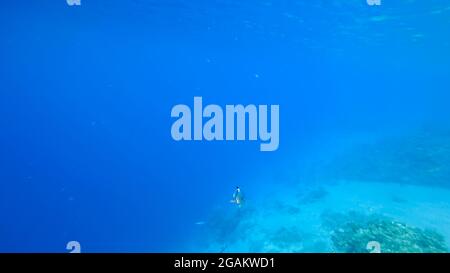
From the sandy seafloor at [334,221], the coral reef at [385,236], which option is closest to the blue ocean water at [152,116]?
the sandy seafloor at [334,221]

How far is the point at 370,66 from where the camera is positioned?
63.9m

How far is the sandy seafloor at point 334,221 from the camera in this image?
7441 millimetres

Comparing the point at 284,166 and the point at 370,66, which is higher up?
the point at 370,66

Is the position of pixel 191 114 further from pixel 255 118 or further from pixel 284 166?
pixel 284 166

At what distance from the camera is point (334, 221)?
9688mm

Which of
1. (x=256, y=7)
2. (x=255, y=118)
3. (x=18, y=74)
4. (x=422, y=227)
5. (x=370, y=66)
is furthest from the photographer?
(x=370, y=66)

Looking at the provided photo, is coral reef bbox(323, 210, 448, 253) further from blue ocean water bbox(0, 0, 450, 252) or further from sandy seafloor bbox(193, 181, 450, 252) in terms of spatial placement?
blue ocean water bbox(0, 0, 450, 252)

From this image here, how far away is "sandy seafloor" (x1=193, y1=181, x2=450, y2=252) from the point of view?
7441mm

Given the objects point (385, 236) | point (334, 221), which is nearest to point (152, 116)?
point (334, 221)

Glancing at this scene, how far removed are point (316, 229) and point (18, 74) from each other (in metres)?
7.98

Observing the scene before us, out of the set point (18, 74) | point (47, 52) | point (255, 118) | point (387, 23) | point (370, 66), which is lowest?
point (255, 118)

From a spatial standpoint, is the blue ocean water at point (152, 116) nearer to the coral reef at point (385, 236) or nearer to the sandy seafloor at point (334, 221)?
the sandy seafloor at point (334, 221)

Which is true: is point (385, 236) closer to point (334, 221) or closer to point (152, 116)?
point (334, 221)

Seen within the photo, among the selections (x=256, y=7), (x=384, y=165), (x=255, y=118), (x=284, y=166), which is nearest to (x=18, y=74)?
(x=255, y=118)
